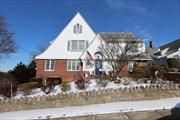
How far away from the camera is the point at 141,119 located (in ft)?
27.6

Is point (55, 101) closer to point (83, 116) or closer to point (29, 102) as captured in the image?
point (29, 102)

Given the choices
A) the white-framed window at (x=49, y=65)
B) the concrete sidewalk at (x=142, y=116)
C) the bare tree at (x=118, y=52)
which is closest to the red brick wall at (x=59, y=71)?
the white-framed window at (x=49, y=65)

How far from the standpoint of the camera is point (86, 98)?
12.3 meters

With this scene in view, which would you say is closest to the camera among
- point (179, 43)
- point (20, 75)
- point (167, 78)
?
point (167, 78)

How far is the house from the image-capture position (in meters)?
27.5

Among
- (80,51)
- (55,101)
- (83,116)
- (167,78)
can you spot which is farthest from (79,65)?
(83,116)

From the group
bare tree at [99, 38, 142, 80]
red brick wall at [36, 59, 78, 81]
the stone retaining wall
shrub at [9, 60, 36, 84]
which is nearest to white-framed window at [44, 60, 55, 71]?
red brick wall at [36, 59, 78, 81]

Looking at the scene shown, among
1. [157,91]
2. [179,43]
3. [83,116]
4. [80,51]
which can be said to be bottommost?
[83,116]

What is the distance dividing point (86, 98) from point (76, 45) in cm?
1641

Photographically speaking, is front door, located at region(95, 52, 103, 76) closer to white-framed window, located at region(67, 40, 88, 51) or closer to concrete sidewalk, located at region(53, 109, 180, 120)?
white-framed window, located at region(67, 40, 88, 51)

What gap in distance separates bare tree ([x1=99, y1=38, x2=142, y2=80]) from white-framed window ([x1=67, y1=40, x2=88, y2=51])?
249cm

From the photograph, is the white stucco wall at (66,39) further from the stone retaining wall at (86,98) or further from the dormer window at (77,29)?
the stone retaining wall at (86,98)

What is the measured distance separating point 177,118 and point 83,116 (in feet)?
12.5

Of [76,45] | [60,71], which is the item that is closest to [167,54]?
[76,45]
